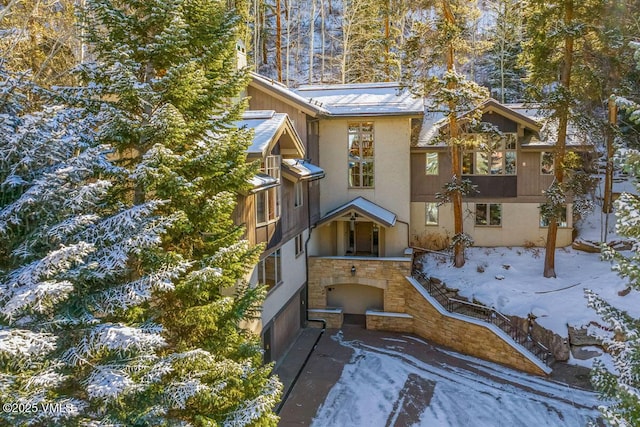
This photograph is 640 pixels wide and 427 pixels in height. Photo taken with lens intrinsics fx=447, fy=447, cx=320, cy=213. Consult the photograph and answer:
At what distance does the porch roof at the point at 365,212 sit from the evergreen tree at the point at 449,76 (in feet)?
8.49

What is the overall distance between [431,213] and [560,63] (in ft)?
27.1

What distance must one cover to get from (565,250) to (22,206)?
2048 cm

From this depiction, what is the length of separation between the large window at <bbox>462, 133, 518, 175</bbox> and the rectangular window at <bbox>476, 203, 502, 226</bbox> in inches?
64.5

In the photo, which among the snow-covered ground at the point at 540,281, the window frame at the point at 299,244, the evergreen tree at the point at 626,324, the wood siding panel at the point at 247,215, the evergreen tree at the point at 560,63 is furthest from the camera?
the window frame at the point at 299,244

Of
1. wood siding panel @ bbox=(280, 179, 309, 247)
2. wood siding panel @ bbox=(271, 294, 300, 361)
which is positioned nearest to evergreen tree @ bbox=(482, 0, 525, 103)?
wood siding panel @ bbox=(280, 179, 309, 247)

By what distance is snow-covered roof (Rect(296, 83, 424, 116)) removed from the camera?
19.3 metres

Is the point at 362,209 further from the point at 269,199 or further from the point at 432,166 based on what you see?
the point at 269,199

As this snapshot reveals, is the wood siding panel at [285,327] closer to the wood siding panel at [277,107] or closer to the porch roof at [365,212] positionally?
the porch roof at [365,212]

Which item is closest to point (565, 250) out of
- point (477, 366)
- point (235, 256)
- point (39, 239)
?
point (477, 366)

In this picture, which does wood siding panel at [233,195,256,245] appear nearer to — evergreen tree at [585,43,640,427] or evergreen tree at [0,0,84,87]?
evergreen tree at [0,0,84,87]

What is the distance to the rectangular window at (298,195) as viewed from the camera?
647 inches

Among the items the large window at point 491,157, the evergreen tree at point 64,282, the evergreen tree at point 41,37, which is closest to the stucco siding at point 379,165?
the large window at point 491,157

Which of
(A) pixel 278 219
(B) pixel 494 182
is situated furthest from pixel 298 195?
(B) pixel 494 182

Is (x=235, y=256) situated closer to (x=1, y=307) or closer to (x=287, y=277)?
(x=1, y=307)
